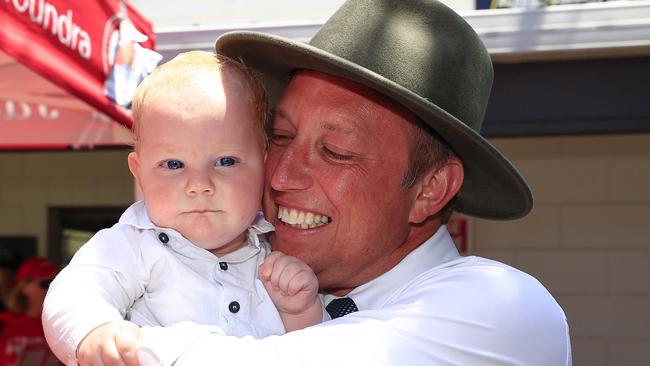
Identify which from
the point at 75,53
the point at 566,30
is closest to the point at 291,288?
the point at 75,53

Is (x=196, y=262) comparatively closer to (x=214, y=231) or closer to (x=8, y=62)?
(x=214, y=231)

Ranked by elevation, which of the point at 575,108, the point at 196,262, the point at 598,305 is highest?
the point at 196,262


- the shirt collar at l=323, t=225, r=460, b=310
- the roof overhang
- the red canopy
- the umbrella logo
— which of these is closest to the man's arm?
the shirt collar at l=323, t=225, r=460, b=310

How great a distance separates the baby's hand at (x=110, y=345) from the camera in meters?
1.55

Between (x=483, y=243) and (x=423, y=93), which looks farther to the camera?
(x=483, y=243)

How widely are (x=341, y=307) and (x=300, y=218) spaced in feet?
0.77

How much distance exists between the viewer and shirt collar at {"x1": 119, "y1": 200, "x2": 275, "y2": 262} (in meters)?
1.92

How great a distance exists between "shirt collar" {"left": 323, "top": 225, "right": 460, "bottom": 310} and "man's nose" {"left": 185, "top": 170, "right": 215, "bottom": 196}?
0.53 meters

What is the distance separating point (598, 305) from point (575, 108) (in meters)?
1.52

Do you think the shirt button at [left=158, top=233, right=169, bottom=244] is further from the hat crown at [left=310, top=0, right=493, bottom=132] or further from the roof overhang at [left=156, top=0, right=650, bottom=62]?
the roof overhang at [left=156, top=0, right=650, bottom=62]

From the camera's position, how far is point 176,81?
6.28ft

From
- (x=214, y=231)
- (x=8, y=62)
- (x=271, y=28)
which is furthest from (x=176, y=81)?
(x=271, y=28)

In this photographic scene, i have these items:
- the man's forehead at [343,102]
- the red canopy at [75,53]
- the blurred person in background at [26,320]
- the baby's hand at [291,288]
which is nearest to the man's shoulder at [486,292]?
the baby's hand at [291,288]

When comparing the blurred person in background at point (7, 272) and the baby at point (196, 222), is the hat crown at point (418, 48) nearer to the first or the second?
the baby at point (196, 222)
